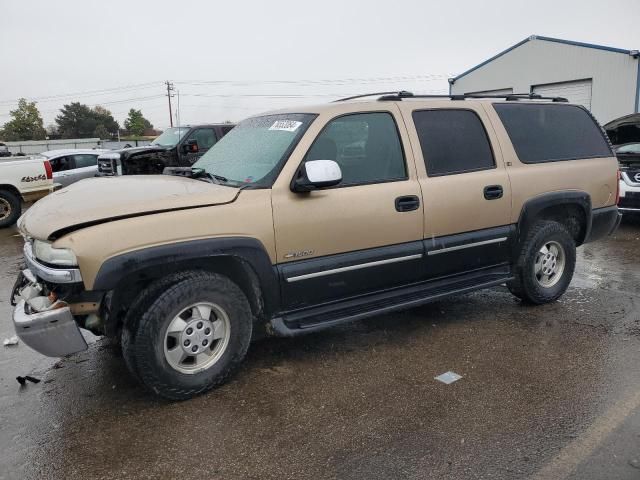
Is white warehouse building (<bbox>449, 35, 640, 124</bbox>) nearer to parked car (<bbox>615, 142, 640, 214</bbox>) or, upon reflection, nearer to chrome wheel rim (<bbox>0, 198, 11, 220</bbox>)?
parked car (<bbox>615, 142, 640, 214</bbox>)

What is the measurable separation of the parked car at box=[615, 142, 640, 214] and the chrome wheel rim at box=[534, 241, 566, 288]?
4.51 metres

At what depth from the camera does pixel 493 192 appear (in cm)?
443

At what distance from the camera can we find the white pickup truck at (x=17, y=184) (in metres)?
10.5

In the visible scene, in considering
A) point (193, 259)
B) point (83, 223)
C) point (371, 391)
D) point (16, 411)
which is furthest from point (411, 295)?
point (16, 411)

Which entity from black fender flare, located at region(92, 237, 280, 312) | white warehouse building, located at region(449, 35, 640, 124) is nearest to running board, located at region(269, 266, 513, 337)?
black fender flare, located at region(92, 237, 280, 312)

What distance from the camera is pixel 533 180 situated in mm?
4660

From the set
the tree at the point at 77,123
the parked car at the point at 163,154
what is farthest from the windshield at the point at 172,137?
the tree at the point at 77,123

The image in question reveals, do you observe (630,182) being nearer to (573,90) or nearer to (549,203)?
(549,203)

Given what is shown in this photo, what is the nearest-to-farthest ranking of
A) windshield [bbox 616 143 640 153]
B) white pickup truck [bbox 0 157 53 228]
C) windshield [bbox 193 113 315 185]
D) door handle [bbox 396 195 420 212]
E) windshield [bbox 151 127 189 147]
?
windshield [bbox 193 113 315 185] < door handle [bbox 396 195 420 212] < windshield [bbox 616 143 640 153] < white pickup truck [bbox 0 157 53 228] < windshield [bbox 151 127 189 147]

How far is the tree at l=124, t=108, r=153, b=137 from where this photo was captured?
93.7 m

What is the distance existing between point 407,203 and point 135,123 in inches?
3850

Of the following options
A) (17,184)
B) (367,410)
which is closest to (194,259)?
(367,410)

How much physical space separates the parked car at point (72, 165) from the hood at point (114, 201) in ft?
38.7

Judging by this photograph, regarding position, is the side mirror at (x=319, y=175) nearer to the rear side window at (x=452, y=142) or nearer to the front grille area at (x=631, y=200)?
the rear side window at (x=452, y=142)
